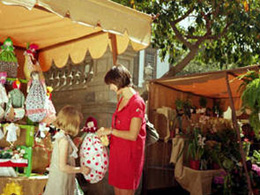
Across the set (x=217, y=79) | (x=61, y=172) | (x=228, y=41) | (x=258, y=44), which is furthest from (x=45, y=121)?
(x=258, y=44)

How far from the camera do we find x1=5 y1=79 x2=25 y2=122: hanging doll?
430 cm

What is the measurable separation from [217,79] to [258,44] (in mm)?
2395

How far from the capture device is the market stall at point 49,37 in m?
3.61

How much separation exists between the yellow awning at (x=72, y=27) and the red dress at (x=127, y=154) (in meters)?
1.08

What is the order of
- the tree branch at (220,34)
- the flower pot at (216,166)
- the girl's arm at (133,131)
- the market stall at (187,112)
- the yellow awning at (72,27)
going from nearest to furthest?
the girl's arm at (133,131), the yellow awning at (72,27), the market stall at (187,112), the flower pot at (216,166), the tree branch at (220,34)

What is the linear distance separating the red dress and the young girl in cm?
26

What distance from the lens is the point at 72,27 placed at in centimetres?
455

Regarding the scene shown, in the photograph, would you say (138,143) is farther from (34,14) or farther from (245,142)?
(245,142)

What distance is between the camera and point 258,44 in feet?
26.5

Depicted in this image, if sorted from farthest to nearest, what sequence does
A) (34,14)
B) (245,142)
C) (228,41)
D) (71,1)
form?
(228,41), (245,142), (34,14), (71,1)

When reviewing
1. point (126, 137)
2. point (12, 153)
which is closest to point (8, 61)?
point (12, 153)

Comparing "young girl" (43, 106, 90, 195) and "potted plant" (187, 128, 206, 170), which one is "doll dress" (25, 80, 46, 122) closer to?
"young girl" (43, 106, 90, 195)

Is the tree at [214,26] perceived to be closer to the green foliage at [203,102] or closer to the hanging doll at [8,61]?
the green foliage at [203,102]

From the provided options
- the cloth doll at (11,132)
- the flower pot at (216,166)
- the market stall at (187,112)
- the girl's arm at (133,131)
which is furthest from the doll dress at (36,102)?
the flower pot at (216,166)
